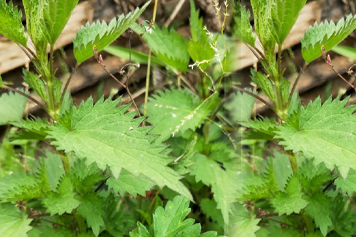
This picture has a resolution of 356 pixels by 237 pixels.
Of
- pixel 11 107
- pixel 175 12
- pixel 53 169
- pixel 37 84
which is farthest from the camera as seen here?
pixel 175 12

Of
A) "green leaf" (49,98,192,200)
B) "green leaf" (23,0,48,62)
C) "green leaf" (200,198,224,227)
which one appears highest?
"green leaf" (23,0,48,62)

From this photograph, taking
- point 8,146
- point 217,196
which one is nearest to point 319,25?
point 217,196

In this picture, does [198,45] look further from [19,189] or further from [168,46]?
[19,189]

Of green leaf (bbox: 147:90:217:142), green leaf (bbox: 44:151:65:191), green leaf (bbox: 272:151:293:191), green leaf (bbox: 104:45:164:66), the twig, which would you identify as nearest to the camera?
green leaf (bbox: 272:151:293:191)

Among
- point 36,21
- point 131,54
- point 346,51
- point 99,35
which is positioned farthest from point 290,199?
point 131,54

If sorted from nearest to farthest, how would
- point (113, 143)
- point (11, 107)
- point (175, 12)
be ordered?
point (113, 143) < point (11, 107) < point (175, 12)

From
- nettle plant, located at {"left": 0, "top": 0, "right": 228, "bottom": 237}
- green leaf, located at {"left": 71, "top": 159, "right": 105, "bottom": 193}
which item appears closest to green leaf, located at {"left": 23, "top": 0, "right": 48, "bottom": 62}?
nettle plant, located at {"left": 0, "top": 0, "right": 228, "bottom": 237}

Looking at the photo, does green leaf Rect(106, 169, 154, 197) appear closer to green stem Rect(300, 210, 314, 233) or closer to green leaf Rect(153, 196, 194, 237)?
green leaf Rect(153, 196, 194, 237)
